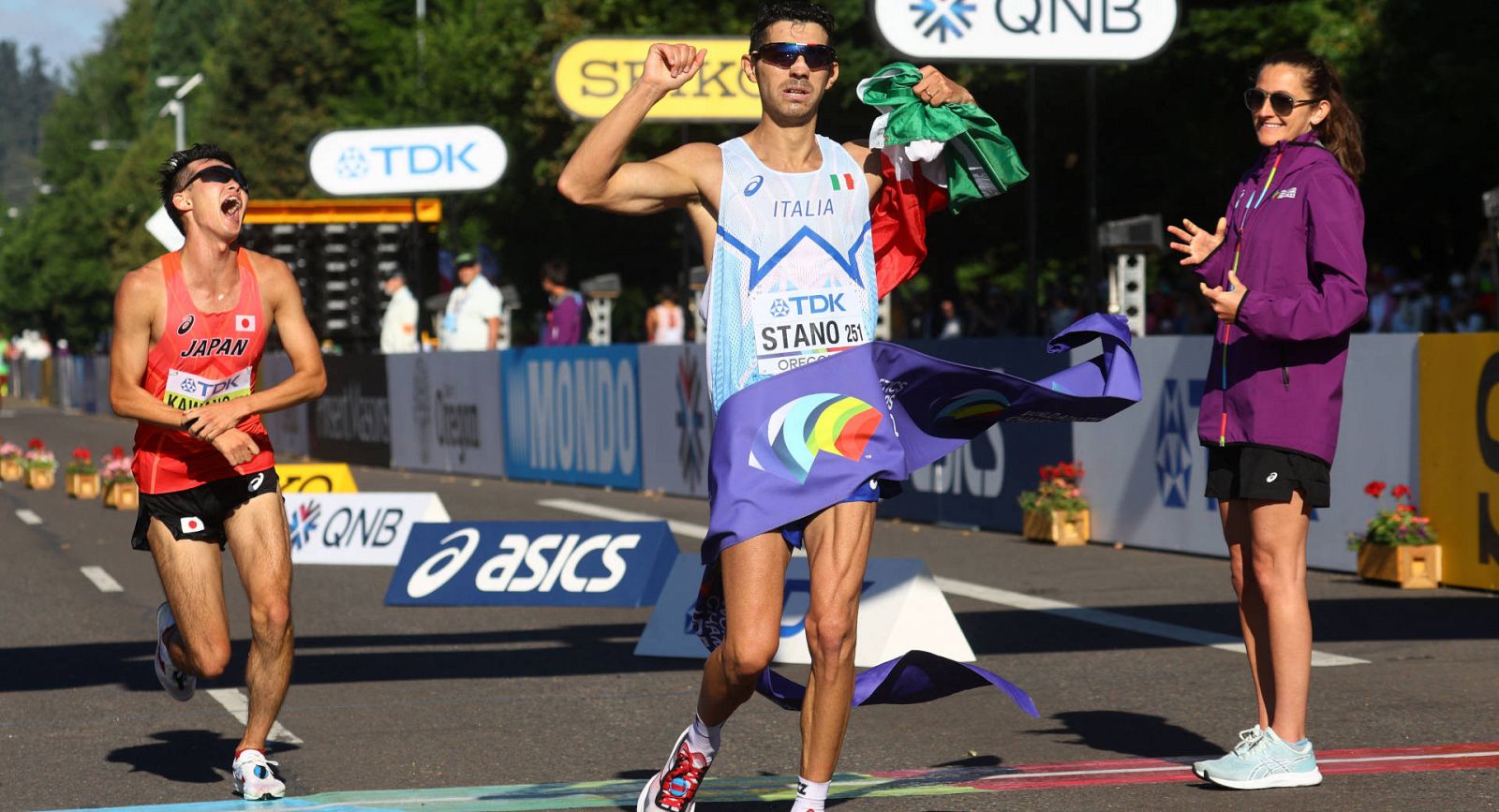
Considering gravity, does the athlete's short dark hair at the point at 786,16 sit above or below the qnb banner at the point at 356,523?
above

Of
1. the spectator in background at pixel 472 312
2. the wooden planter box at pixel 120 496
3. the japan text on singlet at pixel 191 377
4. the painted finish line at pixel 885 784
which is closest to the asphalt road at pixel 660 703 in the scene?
the painted finish line at pixel 885 784

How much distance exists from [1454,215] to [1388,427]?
2151 centimetres

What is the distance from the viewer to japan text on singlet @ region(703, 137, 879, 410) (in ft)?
18.0

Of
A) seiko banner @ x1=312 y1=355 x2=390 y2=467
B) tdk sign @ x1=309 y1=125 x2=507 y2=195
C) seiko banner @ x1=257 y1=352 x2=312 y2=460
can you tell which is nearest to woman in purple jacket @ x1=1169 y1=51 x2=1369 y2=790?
seiko banner @ x1=312 y1=355 x2=390 y2=467

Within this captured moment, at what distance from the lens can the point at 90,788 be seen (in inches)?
264

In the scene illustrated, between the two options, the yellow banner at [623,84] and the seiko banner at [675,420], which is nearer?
the seiko banner at [675,420]

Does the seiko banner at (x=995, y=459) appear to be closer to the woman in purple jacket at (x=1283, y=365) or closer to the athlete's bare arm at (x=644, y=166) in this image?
the woman in purple jacket at (x=1283, y=365)

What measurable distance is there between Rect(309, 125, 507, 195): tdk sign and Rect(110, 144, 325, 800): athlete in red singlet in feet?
77.2

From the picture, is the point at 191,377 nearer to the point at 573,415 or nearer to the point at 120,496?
the point at 120,496

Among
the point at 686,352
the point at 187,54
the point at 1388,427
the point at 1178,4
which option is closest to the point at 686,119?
the point at 686,352

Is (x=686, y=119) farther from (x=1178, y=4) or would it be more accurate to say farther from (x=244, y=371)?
(x=244, y=371)

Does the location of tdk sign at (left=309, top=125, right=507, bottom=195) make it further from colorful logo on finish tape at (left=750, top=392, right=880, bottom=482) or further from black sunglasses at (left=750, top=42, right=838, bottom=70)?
colorful logo on finish tape at (left=750, top=392, right=880, bottom=482)

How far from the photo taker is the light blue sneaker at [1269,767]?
623cm

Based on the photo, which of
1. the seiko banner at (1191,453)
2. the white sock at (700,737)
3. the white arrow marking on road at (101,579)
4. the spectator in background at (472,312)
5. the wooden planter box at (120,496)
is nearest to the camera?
the white sock at (700,737)
